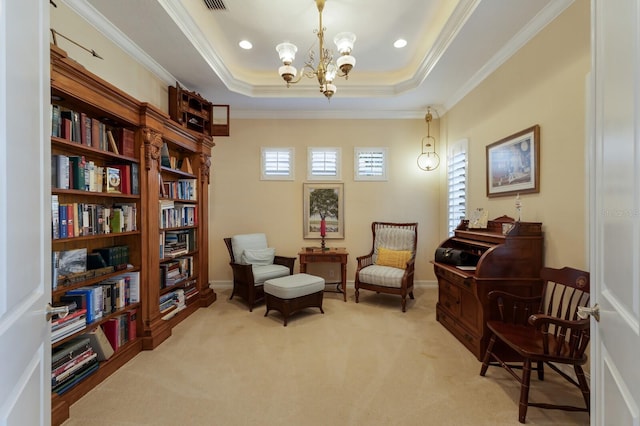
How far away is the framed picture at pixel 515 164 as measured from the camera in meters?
2.62

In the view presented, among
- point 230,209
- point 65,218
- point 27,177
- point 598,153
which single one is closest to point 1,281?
point 27,177


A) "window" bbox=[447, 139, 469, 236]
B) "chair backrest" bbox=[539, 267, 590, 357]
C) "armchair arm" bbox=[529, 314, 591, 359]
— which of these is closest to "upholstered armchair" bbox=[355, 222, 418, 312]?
"window" bbox=[447, 139, 469, 236]

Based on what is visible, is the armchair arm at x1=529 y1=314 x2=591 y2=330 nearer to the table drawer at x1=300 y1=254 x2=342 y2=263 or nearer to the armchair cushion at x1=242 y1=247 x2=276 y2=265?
the table drawer at x1=300 y1=254 x2=342 y2=263

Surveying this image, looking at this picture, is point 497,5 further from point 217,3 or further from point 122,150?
point 122,150

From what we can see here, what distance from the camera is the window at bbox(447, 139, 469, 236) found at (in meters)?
3.96

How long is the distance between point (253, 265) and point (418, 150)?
3328 millimetres

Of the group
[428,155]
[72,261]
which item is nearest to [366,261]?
[428,155]

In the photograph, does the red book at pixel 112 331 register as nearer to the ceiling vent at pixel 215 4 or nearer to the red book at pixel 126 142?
the red book at pixel 126 142

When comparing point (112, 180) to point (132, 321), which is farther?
point (132, 321)

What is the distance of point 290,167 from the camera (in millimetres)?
4848

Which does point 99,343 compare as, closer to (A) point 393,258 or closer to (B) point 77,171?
(B) point 77,171

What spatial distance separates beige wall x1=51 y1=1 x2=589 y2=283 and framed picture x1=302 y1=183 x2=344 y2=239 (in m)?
0.11

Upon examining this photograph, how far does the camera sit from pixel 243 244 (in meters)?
4.24

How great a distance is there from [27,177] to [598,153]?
1938 millimetres
